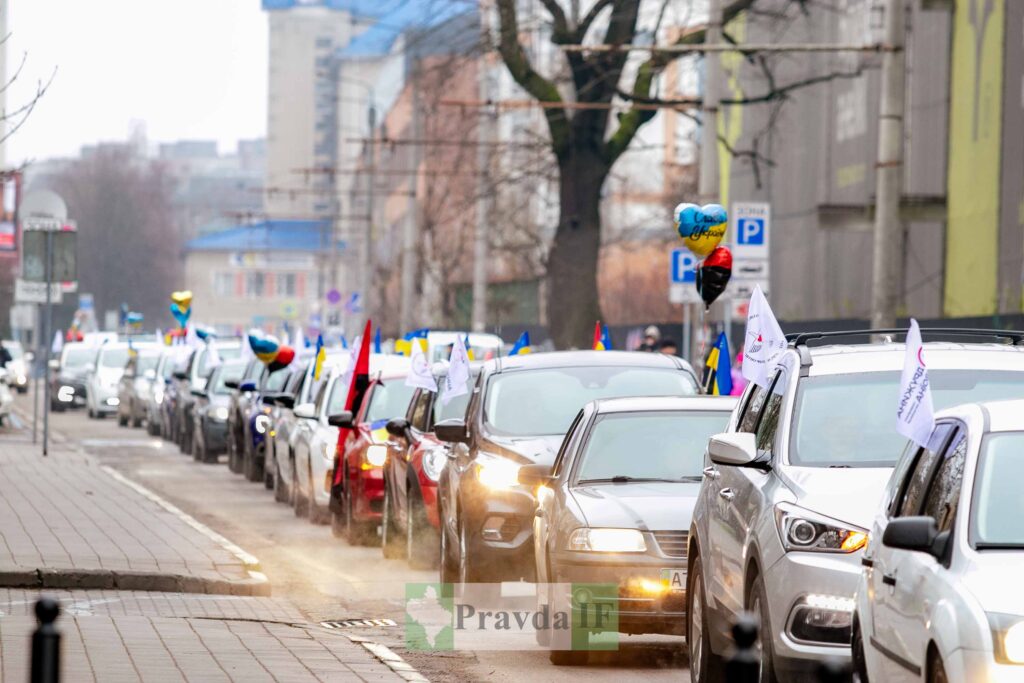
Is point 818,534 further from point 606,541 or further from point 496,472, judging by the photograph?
point 496,472

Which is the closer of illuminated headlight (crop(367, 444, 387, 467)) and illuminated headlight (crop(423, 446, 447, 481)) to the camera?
illuminated headlight (crop(423, 446, 447, 481))

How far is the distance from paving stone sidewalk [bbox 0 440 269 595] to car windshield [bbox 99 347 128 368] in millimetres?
27191

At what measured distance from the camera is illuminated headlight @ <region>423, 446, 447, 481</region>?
16.3 meters

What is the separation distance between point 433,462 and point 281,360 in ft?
44.5

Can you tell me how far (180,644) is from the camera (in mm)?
10938

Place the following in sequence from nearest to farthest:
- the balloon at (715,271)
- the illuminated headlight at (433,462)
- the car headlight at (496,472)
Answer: the car headlight at (496,472)
the illuminated headlight at (433,462)
the balloon at (715,271)

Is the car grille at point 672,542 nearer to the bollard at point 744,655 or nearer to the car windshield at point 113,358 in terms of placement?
the bollard at point 744,655

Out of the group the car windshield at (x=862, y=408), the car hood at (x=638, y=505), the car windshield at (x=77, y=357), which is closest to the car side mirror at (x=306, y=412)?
the car hood at (x=638, y=505)

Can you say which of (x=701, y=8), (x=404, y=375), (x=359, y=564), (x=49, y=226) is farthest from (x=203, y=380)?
(x=359, y=564)

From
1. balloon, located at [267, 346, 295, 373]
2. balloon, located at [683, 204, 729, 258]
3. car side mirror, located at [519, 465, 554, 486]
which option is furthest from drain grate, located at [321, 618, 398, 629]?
balloon, located at [267, 346, 295, 373]

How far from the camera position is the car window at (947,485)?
7.23 metres

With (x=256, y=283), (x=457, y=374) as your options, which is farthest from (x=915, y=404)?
(x=256, y=283)

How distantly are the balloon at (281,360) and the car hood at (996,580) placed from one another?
23328mm

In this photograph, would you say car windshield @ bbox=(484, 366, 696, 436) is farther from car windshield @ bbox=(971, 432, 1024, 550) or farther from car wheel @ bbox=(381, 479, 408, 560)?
car windshield @ bbox=(971, 432, 1024, 550)
